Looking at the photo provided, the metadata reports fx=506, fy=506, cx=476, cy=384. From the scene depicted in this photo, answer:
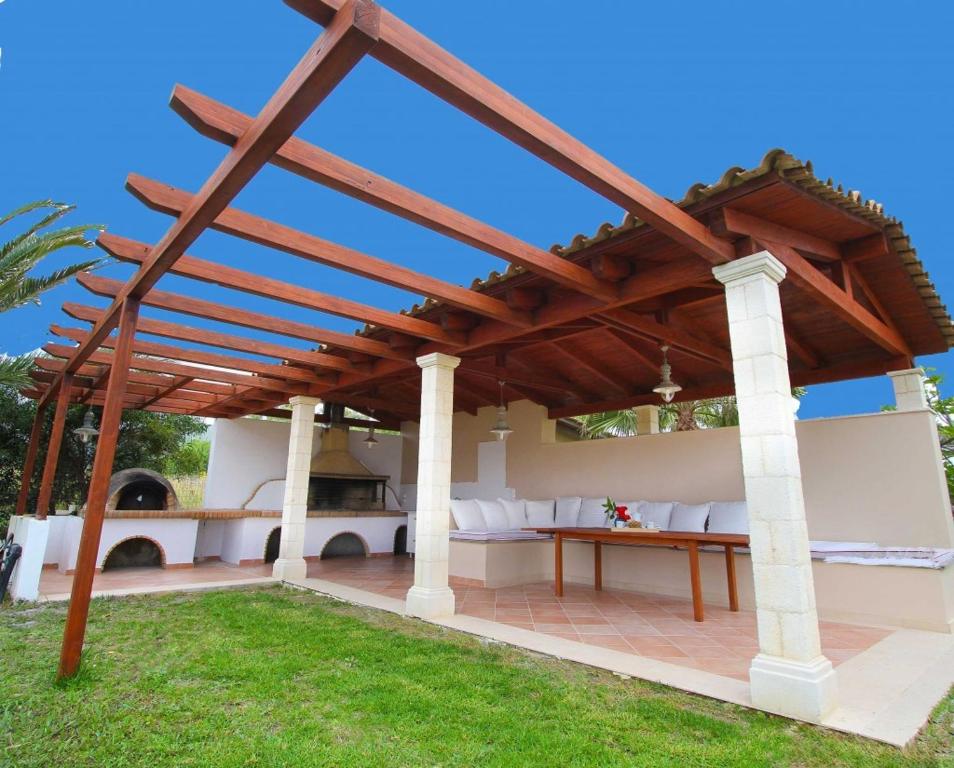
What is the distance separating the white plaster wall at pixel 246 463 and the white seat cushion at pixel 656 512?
6424 millimetres

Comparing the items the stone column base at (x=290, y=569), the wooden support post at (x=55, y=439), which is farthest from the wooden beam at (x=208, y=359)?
the stone column base at (x=290, y=569)

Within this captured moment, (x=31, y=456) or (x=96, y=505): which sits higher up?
(x=31, y=456)

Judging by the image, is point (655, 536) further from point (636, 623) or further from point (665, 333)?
point (665, 333)

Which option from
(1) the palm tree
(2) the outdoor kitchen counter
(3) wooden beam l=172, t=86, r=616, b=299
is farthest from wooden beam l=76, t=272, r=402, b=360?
(2) the outdoor kitchen counter

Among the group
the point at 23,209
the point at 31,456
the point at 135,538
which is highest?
the point at 23,209

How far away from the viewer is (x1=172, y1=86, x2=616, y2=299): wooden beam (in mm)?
2100

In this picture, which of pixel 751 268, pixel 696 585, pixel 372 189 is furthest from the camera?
pixel 696 585

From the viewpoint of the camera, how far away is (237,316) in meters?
4.28

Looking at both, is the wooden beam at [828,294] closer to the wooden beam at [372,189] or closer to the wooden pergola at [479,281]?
the wooden pergola at [479,281]

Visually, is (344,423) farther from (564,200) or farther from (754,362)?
(754,362)

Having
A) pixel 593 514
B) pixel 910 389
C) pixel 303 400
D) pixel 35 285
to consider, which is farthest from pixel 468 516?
pixel 35 285

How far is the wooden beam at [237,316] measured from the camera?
3711mm

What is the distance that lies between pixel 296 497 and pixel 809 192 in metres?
6.59

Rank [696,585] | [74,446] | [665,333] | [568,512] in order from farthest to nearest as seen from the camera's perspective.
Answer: [74,446], [568,512], [665,333], [696,585]
